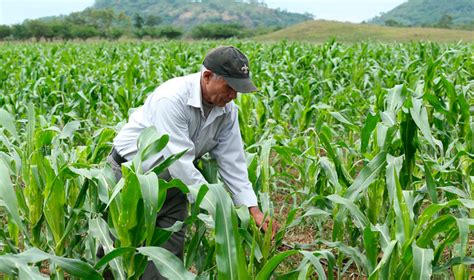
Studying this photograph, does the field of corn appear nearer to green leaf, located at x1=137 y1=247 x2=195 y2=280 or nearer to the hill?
green leaf, located at x1=137 y1=247 x2=195 y2=280

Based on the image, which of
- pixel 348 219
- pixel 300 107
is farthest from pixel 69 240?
Answer: pixel 300 107

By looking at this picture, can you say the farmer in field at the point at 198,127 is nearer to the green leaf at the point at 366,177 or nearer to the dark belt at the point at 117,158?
the dark belt at the point at 117,158

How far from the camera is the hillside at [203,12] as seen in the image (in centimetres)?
11756

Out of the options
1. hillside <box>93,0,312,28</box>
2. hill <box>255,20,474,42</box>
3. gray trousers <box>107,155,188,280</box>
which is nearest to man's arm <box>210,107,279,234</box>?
gray trousers <box>107,155,188,280</box>

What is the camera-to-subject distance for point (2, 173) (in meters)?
2.45

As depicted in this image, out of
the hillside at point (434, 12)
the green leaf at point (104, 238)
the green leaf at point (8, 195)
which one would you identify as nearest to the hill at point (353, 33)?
the green leaf at point (104, 238)

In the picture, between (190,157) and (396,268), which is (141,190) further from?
(396,268)

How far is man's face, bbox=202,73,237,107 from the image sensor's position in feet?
9.16

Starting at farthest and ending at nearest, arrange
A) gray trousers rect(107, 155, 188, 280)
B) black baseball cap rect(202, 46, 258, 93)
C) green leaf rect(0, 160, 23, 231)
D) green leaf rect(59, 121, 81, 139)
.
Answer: green leaf rect(59, 121, 81, 139) → gray trousers rect(107, 155, 188, 280) → black baseball cap rect(202, 46, 258, 93) → green leaf rect(0, 160, 23, 231)

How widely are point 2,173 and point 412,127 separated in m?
1.98

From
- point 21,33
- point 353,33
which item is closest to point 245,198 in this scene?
point 21,33

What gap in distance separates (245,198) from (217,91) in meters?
0.60

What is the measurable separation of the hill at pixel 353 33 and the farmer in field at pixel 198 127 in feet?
146

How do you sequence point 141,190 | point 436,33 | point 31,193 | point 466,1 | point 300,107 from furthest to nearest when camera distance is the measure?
point 466,1
point 436,33
point 300,107
point 31,193
point 141,190
